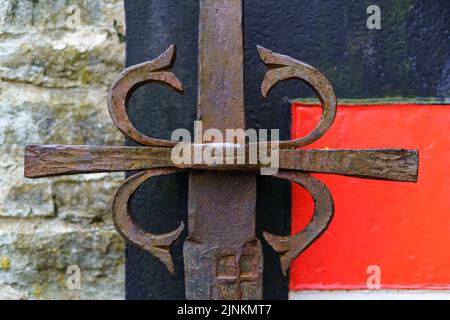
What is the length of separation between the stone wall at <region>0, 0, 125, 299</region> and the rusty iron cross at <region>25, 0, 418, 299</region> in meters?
0.21

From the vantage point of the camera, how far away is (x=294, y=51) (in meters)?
1.18

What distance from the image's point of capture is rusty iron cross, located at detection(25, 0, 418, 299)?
96 centimetres

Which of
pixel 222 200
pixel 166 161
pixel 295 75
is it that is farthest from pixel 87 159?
pixel 295 75

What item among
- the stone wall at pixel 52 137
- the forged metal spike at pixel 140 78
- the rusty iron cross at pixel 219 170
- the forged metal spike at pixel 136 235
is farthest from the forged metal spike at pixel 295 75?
the stone wall at pixel 52 137

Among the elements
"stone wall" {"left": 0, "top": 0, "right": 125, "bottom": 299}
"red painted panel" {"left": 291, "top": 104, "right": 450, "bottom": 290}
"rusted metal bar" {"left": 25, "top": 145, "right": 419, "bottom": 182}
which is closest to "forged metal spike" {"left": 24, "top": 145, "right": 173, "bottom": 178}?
"rusted metal bar" {"left": 25, "top": 145, "right": 419, "bottom": 182}

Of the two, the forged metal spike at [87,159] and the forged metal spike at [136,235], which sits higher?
the forged metal spike at [87,159]

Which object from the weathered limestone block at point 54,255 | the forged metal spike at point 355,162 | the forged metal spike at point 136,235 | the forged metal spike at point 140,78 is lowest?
the weathered limestone block at point 54,255

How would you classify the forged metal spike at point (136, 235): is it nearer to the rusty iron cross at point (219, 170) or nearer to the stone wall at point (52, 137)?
the rusty iron cross at point (219, 170)

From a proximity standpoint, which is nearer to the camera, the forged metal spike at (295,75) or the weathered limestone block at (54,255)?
the forged metal spike at (295,75)

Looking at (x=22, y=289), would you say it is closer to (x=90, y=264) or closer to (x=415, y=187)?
(x=90, y=264)

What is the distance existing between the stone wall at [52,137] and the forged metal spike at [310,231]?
375 millimetres

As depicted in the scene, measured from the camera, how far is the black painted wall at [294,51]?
117 cm

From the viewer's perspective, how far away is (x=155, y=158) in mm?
976

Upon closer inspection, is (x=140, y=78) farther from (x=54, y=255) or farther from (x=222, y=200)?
(x=54, y=255)
